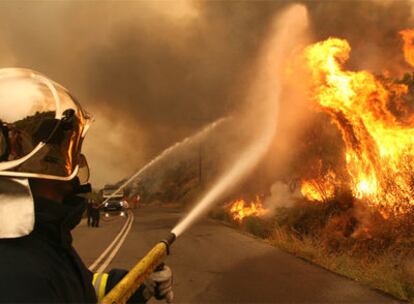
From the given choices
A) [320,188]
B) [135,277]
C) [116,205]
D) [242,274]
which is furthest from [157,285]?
[116,205]

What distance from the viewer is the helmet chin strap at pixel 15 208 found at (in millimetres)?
1559

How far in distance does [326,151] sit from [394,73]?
361 centimetres

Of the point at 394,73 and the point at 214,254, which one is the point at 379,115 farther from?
the point at 214,254

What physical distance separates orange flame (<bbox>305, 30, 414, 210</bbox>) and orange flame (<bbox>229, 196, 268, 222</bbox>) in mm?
7553

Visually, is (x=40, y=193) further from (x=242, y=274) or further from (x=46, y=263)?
(x=242, y=274)

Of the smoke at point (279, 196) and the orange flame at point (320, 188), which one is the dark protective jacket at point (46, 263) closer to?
the orange flame at point (320, 188)

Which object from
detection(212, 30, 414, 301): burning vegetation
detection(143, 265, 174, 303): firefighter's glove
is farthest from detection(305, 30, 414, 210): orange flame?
detection(143, 265, 174, 303): firefighter's glove

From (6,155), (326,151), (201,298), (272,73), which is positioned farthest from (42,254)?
(326,151)

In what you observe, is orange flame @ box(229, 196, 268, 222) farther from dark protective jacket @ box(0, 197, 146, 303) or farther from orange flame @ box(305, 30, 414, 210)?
dark protective jacket @ box(0, 197, 146, 303)

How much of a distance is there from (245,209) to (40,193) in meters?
20.5

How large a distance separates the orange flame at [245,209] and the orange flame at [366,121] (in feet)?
24.8

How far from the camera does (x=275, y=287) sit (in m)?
7.55

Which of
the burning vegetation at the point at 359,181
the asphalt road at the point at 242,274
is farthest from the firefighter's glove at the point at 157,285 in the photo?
the burning vegetation at the point at 359,181

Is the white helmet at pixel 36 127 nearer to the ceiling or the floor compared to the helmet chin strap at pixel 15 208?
nearer to the ceiling
